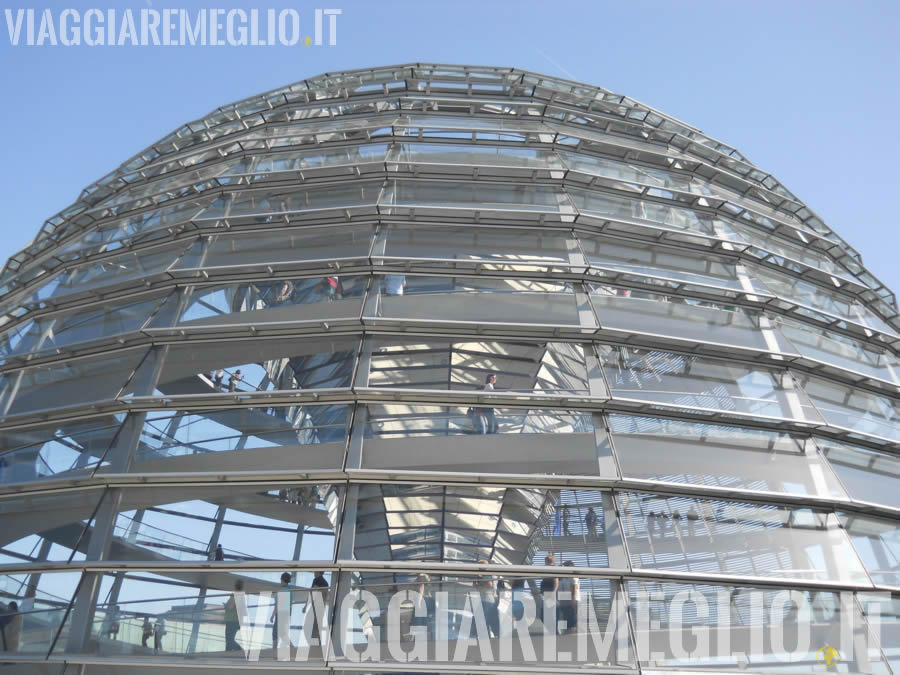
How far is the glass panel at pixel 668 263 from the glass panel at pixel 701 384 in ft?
5.95

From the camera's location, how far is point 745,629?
26.2ft

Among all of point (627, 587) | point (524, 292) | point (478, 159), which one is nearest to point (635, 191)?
point (478, 159)

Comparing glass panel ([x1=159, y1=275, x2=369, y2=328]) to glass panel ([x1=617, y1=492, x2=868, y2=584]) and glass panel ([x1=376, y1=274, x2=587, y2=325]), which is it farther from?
glass panel ([x1=617, y1=492, x2=868, y2=584])

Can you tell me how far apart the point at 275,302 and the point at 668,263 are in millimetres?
6601

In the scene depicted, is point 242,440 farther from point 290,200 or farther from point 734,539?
point 734,539

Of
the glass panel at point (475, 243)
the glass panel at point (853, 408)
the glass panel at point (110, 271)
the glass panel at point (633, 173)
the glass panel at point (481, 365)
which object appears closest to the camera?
the glass panel at point (481, 365)

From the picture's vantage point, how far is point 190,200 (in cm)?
1412

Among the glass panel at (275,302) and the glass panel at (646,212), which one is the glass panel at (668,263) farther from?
the glass panel at (275,302)

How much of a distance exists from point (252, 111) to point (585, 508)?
45.5ft

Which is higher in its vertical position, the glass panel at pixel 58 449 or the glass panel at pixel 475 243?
the glass panel at pixel 475 243

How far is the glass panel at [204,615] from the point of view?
7.74 m

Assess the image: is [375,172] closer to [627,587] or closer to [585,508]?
[585,508]

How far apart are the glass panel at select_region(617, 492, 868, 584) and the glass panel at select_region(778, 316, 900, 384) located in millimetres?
3873

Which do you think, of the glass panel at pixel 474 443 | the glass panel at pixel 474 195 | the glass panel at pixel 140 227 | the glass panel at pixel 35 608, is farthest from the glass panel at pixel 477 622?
the glass panel at pixel 140 227
